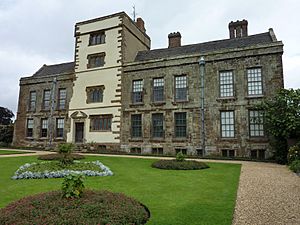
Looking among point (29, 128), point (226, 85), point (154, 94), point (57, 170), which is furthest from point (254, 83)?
point (29, 128)

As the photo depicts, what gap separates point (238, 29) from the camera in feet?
84.0

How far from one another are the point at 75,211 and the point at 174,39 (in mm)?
26209

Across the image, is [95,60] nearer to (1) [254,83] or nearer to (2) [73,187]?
(1) [254,83]

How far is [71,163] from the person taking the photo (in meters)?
12.1

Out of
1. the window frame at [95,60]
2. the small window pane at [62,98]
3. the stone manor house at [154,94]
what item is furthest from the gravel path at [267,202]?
the small window pane at [62,98]

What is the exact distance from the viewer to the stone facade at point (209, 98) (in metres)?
19.3

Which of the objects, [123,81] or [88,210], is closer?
[88,210]

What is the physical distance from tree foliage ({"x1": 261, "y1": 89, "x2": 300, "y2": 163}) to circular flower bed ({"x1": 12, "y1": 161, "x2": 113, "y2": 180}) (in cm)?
1161

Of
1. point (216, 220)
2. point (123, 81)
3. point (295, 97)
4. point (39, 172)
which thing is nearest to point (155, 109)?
point (123, 81)

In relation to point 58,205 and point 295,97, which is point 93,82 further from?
point 58,205

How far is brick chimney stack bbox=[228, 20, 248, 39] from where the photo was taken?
25266 millimetres

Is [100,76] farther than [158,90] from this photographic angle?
Yes

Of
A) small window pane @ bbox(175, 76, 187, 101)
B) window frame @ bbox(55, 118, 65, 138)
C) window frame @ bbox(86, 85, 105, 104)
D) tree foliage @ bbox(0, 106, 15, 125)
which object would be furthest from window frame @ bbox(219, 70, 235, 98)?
tree foliage @ bbox(0, 106, 15, 125)

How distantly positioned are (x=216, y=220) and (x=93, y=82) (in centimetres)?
2305
